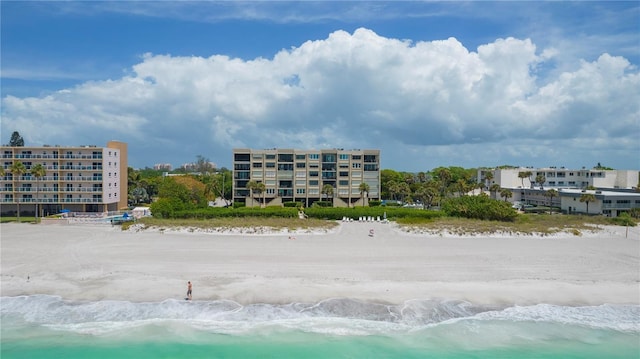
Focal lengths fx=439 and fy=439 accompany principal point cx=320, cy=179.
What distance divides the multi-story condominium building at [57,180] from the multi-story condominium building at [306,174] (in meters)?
20.8

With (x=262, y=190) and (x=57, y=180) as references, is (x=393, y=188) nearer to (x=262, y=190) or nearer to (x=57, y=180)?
(x=262, y=190)

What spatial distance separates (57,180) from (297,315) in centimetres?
5342

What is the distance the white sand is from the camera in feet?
82.0

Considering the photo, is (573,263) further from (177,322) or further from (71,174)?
(71,174)

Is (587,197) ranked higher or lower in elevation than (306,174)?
lower

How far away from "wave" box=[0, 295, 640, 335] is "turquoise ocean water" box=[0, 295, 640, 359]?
5cm

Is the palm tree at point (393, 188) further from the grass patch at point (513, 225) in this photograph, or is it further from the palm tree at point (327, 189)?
the grass patch at point (513, 225)

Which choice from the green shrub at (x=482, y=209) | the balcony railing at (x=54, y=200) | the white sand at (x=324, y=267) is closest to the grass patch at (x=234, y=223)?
A: the white sand at (x=324, y=267)

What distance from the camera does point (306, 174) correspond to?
75.4 metres

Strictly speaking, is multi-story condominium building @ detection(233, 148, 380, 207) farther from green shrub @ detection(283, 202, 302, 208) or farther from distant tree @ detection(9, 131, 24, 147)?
distant tree @ detection(9, 131, 24, 147)

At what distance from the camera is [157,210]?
50438 mm

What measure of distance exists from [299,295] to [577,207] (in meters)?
58.2

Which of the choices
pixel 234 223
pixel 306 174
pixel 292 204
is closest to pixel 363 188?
pixel 306 174

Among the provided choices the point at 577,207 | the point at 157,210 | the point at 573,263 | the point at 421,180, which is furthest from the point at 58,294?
the point at 421,180
